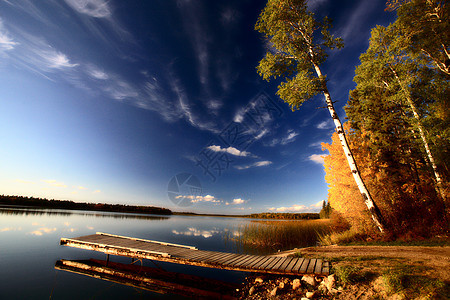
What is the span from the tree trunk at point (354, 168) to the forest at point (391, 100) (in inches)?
1.8

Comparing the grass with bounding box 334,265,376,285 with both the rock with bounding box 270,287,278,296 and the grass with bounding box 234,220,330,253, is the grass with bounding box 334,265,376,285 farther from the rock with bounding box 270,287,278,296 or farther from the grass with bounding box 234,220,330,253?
the grass with bounding box 234,220,330,253

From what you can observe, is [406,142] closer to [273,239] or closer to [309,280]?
[273,239]

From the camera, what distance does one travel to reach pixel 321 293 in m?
4.70

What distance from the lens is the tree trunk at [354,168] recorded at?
9.75m

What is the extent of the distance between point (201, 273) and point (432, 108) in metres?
18.8

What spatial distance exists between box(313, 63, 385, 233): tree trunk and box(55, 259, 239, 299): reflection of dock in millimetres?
8465

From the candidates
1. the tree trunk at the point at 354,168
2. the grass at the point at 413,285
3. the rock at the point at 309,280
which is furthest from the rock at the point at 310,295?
the tree trunk at the point at 354,168

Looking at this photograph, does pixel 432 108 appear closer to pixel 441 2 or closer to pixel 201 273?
pixel 441 2

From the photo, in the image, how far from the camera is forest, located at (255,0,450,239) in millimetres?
10617

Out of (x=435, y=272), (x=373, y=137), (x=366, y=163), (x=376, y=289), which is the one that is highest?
(x=373, y=137)

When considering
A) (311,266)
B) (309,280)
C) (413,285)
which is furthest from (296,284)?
(413,285)

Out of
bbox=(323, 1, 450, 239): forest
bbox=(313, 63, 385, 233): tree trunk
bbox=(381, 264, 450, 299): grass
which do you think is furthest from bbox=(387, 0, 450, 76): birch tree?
bbox=(381, 264, 450, 299): grass

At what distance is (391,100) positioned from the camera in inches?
533

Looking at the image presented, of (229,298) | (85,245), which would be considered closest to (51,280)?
(85,245)
